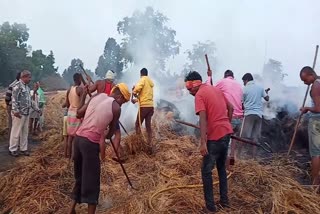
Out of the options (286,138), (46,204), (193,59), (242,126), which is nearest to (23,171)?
(46,204)

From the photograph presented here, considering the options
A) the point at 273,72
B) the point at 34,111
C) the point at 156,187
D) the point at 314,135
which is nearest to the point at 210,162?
the point at 156,187

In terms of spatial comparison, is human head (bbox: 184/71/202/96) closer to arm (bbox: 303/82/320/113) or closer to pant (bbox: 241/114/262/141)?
arm (bbox: 303/82/320/113)

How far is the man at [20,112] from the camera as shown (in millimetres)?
7898

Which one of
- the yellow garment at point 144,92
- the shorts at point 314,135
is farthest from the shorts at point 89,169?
the yellow garment at point 144,92

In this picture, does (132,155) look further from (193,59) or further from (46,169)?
(193,59)

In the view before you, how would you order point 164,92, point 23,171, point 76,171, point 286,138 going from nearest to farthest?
point 76,171
point 23,171
point 286,138
point 164,92

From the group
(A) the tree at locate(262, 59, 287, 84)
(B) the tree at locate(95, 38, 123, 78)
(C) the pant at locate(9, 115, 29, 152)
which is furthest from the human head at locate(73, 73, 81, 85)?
(B) the tree at locate(95, 38, 123, 78)

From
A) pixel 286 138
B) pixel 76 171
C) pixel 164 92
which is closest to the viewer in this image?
pixel 76 171

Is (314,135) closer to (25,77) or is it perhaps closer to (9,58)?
(25,77)

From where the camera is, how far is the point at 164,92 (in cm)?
1714

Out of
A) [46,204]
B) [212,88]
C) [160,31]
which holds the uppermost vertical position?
[160,31]

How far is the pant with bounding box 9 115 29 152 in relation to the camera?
26.7 feet

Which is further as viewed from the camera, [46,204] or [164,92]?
[164,92]

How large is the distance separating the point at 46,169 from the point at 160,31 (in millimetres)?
18343
